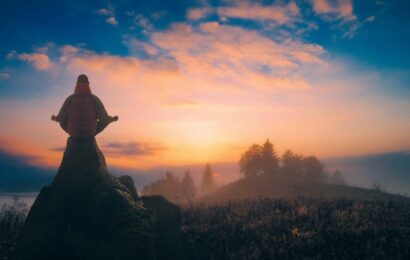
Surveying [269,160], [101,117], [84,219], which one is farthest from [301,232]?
[269,160]

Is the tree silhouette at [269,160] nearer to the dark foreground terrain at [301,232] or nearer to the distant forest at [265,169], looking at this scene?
the distant forest at [265,169]

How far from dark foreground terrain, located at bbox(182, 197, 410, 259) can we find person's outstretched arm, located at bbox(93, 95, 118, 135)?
6.22m

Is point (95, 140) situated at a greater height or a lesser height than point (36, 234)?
greater

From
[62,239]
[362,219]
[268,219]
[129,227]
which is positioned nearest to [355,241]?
[362,219]

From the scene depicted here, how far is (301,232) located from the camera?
13883 millimetres

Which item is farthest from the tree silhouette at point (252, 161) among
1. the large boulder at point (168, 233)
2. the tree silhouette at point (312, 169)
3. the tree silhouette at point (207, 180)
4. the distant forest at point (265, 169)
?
the large boulder at point (168, 233)

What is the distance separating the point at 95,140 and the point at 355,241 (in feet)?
37.8

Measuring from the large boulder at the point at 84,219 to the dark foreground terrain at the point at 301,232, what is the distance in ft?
12.0

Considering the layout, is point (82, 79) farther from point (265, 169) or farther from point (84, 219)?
point (265, 169)

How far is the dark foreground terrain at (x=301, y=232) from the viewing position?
1186 centimetres

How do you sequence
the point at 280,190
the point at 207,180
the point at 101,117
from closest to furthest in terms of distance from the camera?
the point at 101,117 < the point at 280,190 < the point at 207,180

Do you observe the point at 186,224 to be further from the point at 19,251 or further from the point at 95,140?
the point at 19,251

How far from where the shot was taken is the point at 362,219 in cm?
1514

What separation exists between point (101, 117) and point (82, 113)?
2.65 ft
